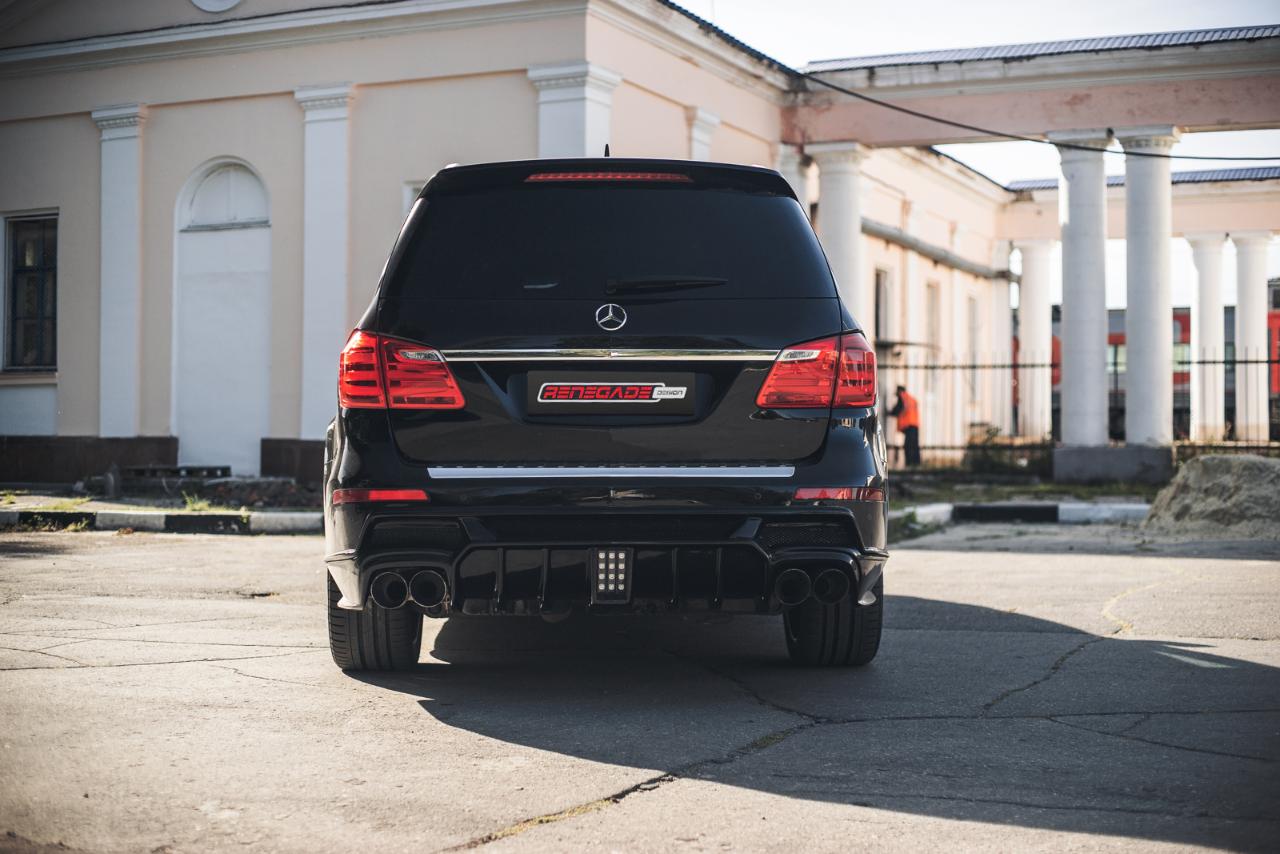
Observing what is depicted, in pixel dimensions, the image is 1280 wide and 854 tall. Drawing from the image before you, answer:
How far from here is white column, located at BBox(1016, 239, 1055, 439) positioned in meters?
32.9

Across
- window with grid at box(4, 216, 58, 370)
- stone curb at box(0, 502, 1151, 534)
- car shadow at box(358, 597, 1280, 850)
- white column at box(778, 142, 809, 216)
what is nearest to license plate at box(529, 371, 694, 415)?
car shadow at box(358, 597, 1280, 850)

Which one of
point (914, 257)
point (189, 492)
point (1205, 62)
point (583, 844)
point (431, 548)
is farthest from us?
point (914, 257)

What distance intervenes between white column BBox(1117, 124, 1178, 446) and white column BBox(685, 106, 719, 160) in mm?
5297

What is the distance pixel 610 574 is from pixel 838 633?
1.26m

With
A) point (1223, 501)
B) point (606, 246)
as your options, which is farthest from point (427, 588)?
point (1223, 501)

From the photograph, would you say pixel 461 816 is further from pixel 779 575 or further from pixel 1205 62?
pixel 1205 62

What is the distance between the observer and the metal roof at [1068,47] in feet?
60.4

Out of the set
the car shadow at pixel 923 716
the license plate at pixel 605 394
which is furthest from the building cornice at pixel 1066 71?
the license plate at pixel 605 394

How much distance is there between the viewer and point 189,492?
49.1 feet

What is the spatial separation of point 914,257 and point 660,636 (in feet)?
73.4

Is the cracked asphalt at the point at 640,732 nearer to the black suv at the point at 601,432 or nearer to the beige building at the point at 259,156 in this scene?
the black suv at the point at 601,432

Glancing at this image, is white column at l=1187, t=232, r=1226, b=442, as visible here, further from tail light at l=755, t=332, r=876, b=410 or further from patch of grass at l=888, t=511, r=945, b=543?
tail light at l=755, t=332, r=876, b=410

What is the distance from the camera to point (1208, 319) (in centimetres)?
3198

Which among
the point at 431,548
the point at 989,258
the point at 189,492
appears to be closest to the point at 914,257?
the point at 989,258
